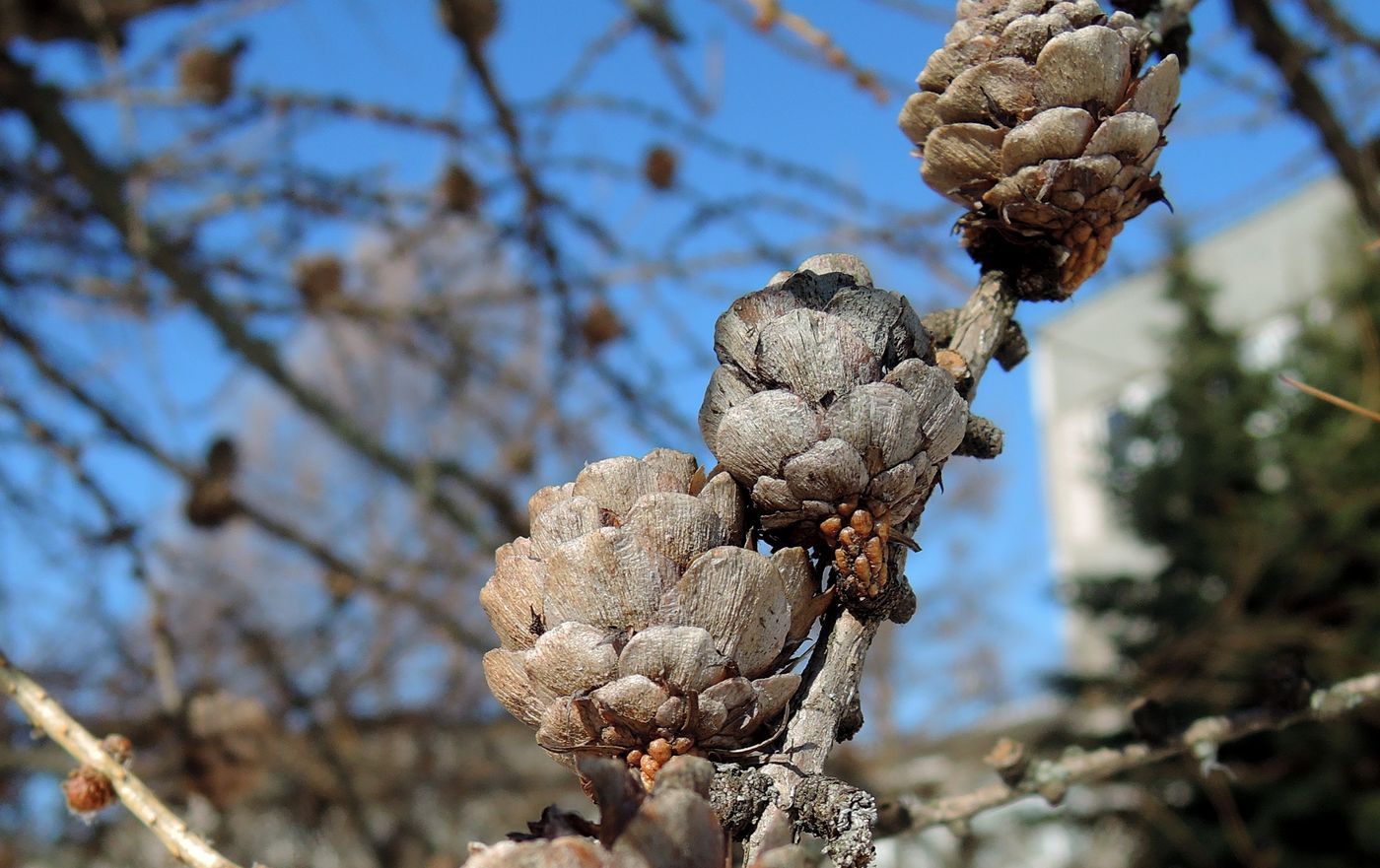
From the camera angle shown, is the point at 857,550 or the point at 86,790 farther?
the point at 86,790

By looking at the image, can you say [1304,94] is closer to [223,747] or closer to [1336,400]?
[1336,400]

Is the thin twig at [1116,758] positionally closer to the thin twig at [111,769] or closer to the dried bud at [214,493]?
the thin twig at [111,769]

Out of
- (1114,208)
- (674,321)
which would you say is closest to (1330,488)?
(674,321)

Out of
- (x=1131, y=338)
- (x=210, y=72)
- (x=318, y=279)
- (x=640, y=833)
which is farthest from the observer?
(x=1131, y=338)

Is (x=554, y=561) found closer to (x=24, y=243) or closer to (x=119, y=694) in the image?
(x=119, y=694)

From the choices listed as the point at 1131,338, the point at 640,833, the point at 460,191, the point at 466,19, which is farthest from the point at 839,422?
the point at 1131,338
